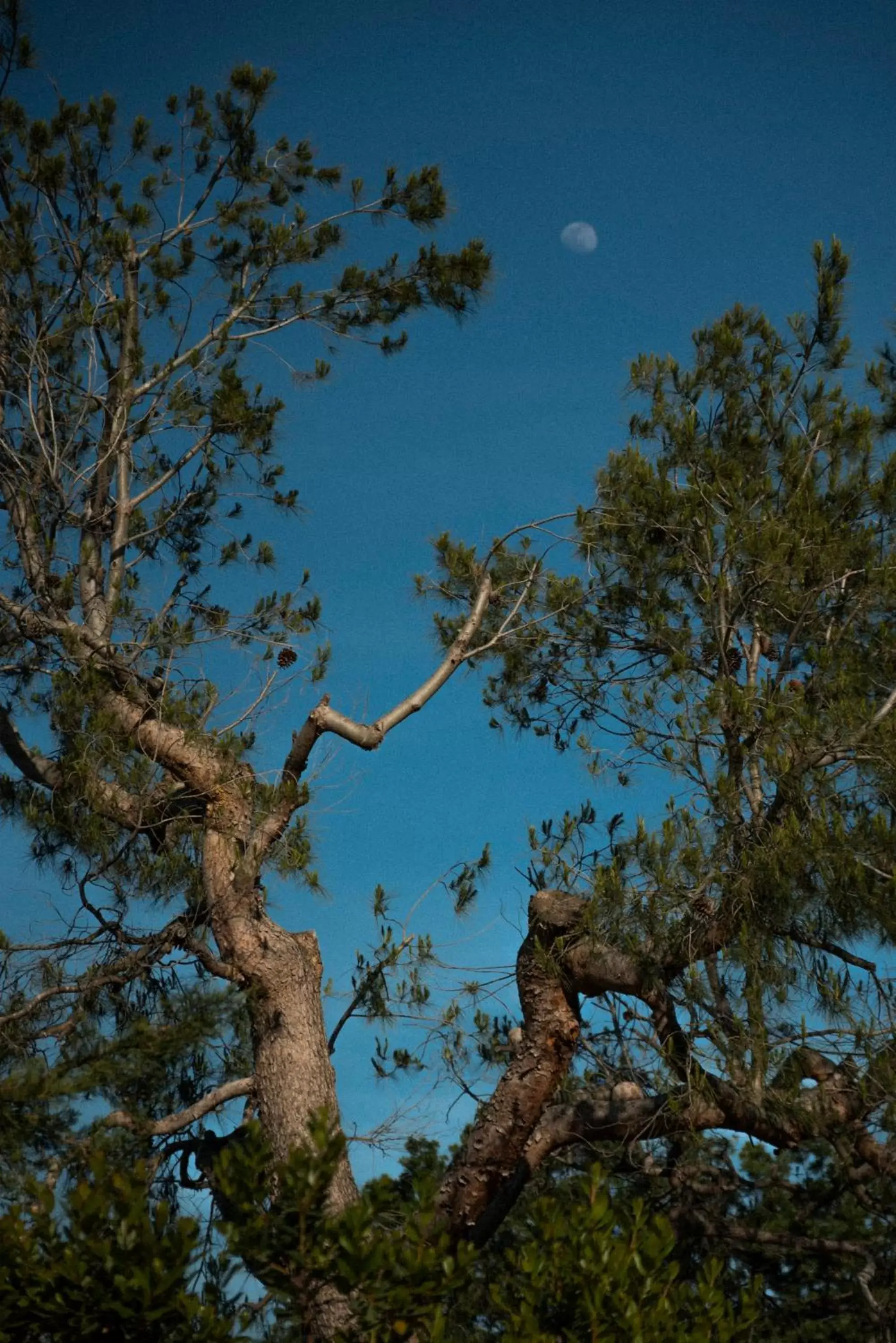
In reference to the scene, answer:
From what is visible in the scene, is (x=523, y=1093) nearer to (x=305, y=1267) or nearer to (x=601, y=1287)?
(x=601, y=1287)

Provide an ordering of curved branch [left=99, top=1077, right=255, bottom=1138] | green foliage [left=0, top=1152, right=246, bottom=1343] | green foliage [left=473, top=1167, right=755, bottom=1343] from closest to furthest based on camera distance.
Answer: green foliage [left=0, top=1152, right=246, bottom=1343], green foliage [left=473, top=1167, right=755, bottom=1343], curved branch [left=99, top=1077, right=255, bottom=1138]

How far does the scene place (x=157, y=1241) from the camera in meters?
3.05

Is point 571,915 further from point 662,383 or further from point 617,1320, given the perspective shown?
point 662,383

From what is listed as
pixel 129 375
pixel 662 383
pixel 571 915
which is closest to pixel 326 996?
pixel 571 915

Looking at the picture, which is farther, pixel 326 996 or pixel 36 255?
pixel 36 255

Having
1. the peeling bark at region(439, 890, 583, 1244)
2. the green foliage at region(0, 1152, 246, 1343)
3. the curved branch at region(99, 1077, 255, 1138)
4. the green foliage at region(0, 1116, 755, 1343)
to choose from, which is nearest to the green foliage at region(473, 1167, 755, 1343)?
the green foliage at region(0, 1116, 755, 1343)

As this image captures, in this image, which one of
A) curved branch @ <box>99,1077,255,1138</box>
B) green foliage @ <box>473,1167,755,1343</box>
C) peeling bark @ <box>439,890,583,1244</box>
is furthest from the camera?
peeling bark @ <box>439,890,583,1244</box>

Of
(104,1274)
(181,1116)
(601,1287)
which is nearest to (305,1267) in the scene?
(104,1274)

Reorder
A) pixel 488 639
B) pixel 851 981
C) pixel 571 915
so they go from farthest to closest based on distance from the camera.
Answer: pixel 488 639, pixel 571 915, pixel 851 981

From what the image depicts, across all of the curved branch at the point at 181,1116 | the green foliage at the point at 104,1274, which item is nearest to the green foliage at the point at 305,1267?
the green foliage at the point at 104,1274

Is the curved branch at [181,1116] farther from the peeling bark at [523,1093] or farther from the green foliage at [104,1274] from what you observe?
the green foliage at [104,1274]

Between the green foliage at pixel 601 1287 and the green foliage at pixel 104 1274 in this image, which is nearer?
the green foliage at pixel 104 1274

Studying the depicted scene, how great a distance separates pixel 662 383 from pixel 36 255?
347cm

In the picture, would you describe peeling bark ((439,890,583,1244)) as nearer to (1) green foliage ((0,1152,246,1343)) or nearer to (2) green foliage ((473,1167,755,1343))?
(2) green foliage ((473,1167,755,1343))
